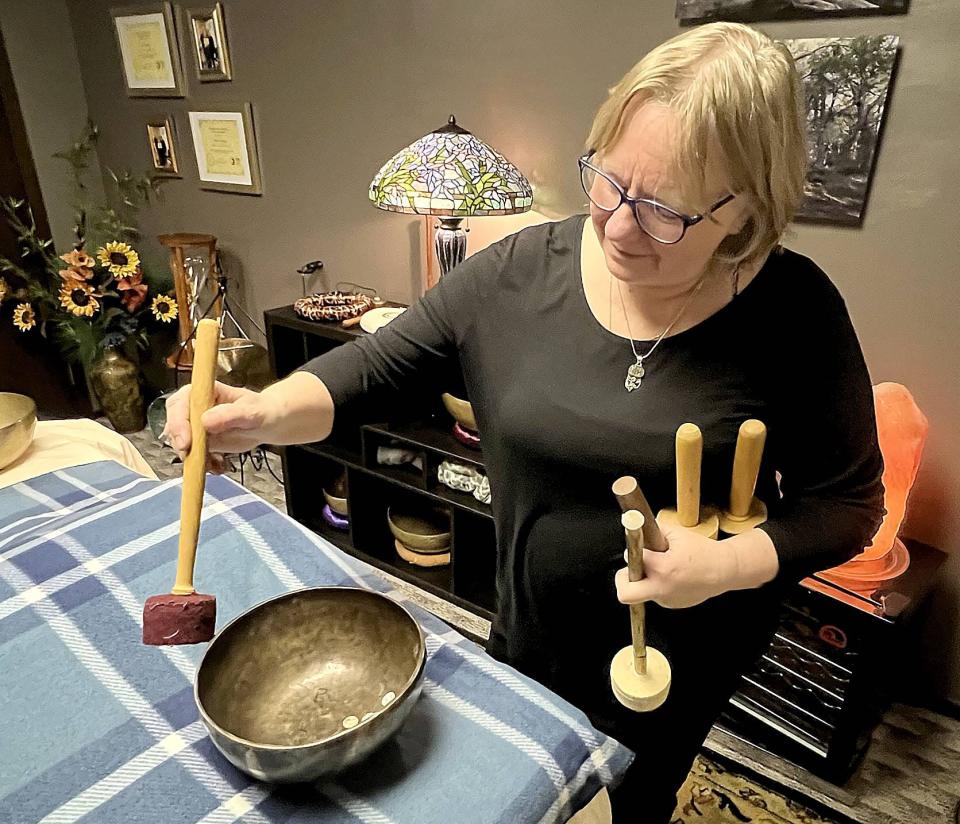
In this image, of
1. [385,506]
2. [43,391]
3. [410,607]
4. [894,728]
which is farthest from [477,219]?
[43,391]

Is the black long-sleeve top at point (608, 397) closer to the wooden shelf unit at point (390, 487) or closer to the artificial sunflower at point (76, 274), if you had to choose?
the wooden shelf unit at point (390, 487)

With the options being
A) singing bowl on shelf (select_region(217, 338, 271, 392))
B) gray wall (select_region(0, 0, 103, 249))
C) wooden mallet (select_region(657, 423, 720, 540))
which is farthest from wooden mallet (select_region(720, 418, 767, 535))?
gray wall (select_region(0, 0, 103, 249))

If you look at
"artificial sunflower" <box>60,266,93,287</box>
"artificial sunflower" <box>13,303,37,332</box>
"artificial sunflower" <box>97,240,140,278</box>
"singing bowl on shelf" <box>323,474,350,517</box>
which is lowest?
"singing bowl on shelf" <box>323,474,350,517</box>

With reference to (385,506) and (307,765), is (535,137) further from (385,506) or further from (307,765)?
(307,765)

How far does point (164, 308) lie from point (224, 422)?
238 cm

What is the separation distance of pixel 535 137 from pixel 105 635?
63.9 inches

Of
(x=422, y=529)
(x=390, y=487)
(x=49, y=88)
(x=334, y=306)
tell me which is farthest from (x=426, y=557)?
(x=49, y=88)

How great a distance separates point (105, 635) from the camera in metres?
0.82

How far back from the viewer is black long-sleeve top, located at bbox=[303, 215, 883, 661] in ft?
2.56

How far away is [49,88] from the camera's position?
3.02 meters

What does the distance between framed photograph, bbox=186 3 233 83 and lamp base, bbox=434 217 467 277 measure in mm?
1255

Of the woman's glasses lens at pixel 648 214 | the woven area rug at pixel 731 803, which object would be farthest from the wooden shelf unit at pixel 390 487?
the woman's glasses lens at pixel 648 214

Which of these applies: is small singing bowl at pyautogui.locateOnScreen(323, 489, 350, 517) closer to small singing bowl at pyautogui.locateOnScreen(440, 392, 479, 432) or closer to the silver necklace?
small singing bowl at pyautogui.locateOnScreen(440, 392, 479, 432)

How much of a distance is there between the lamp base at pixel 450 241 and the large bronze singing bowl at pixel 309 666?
126cm
